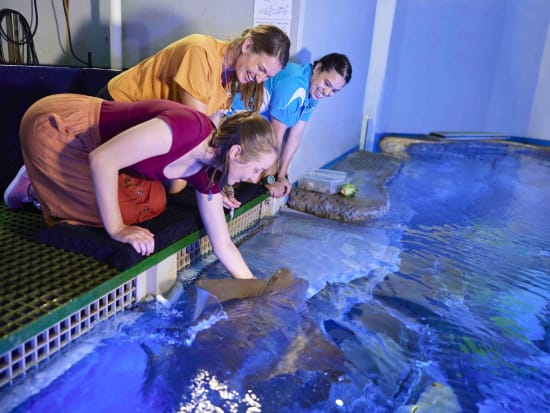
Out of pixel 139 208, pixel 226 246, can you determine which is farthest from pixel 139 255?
pixel 226 246

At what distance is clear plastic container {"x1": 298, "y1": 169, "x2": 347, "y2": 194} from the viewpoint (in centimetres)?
391

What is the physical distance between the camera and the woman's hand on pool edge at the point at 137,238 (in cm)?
195

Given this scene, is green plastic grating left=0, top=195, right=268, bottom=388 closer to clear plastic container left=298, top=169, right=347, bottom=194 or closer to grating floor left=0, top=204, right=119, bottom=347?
grating floor left=0, top=204, right=119, bottom=347

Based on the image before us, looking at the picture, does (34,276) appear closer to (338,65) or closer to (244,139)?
(244,139)

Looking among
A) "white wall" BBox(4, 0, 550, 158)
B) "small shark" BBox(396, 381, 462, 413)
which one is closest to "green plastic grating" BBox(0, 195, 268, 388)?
"small shark" BBox(396, 381, 462, 413)

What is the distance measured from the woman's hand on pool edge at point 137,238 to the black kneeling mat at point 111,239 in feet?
0.06

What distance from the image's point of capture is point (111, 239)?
1983 millimetres

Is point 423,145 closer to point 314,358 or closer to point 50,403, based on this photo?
point 314,358

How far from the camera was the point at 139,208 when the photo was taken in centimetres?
223

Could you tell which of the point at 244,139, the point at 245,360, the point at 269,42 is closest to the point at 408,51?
the point at 269,42

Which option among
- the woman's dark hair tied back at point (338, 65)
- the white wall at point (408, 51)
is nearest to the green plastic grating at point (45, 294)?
the woman's dark hair tied back at point (338, 65)

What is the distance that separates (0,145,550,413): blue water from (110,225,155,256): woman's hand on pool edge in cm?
31

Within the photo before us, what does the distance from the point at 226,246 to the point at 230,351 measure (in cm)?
63

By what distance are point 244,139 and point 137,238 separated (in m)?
0.63
